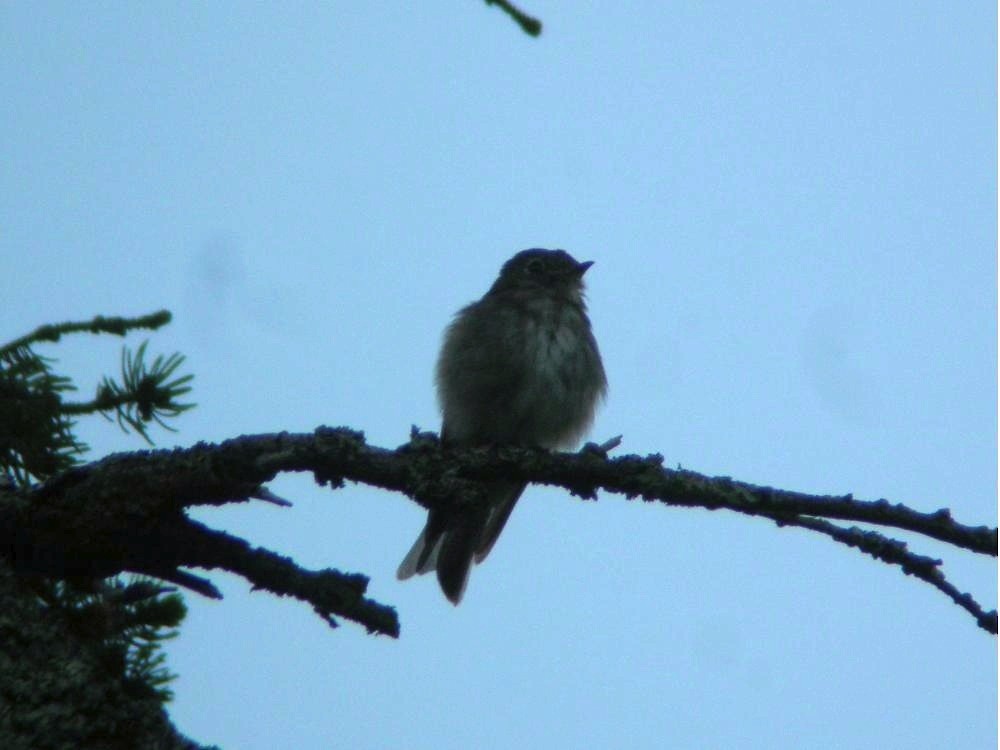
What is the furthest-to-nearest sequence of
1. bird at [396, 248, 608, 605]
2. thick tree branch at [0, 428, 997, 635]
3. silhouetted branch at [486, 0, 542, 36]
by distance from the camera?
bird at [396, 248, 608, 605]
thick tree branch at [0, 428, 997, 635]
silhouetted branch at [486, 0, 542, 36]

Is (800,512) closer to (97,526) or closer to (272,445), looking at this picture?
(272,445)

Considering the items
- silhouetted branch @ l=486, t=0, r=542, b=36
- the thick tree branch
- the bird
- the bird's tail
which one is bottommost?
the thick tree branch

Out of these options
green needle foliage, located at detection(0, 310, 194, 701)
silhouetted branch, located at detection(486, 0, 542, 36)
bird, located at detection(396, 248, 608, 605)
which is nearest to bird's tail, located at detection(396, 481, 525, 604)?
bird, located at detection(396, 248, 608, 605)

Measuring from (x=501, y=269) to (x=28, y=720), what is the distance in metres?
6.76

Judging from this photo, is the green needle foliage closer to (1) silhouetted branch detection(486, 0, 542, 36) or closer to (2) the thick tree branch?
(2) the thick tree branch

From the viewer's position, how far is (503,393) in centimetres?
696

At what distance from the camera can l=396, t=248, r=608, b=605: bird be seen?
22.7 ft

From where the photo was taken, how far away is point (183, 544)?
3.01 meters

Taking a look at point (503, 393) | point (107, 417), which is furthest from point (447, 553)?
point (107, 417)

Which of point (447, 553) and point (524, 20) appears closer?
point (524, 20)

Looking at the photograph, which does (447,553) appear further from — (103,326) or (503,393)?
(103,326)

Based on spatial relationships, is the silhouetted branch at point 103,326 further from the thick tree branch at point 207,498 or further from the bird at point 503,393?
the bird at point 503,393

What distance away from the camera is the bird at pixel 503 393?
22.7ft

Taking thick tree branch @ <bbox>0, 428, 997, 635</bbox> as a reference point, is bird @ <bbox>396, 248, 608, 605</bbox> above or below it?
above
